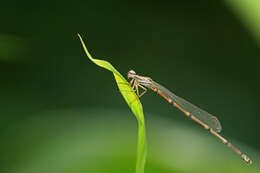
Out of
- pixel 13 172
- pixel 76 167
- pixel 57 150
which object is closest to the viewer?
pixel 76 167

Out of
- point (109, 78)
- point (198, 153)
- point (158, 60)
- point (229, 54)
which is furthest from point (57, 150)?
point (229, 54)

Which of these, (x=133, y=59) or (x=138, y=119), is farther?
(x=133, y=59)

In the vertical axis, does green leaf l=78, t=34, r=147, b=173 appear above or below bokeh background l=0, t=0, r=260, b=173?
below

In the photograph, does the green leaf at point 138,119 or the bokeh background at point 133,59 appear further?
the bokeh background at point 133,59

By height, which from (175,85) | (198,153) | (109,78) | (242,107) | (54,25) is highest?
(54,25)

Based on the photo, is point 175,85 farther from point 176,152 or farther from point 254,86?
point 176,152

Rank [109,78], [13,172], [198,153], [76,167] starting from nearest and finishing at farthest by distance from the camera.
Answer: [76,167] < [198,153] < [13,172] < [109,78]

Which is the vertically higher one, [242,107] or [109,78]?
[109,78]

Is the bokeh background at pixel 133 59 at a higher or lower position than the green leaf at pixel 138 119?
higher

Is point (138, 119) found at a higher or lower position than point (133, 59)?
lower

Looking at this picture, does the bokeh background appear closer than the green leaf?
No

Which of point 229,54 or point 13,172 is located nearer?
point 13,172
